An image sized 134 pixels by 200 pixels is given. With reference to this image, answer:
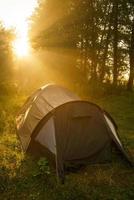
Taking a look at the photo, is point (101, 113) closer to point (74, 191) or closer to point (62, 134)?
point (62, 134)

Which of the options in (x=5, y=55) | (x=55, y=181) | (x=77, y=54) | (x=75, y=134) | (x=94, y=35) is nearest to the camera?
(x=55, y=181)

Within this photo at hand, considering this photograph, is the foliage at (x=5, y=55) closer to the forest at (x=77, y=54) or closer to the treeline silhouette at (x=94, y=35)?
the forest at (x=77, y=54)

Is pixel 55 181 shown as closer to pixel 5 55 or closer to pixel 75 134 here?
pixel 75 134

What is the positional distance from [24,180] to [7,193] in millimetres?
598

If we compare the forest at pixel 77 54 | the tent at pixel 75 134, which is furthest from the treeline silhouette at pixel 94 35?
the tent at pixel 75 134

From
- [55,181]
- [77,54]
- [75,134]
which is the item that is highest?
[77,54]

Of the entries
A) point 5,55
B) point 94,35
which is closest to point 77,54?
point 94,35

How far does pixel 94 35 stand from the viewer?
2188 centimetres

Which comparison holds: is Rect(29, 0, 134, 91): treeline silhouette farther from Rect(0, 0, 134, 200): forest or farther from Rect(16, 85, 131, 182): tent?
Rect(16, 85, 131, 182): tent

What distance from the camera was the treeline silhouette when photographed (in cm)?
2075

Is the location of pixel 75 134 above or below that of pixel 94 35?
below

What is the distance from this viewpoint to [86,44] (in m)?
22.2

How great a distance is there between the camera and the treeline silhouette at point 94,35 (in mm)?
20750

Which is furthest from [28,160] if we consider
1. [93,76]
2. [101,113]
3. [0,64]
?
[93,76]
